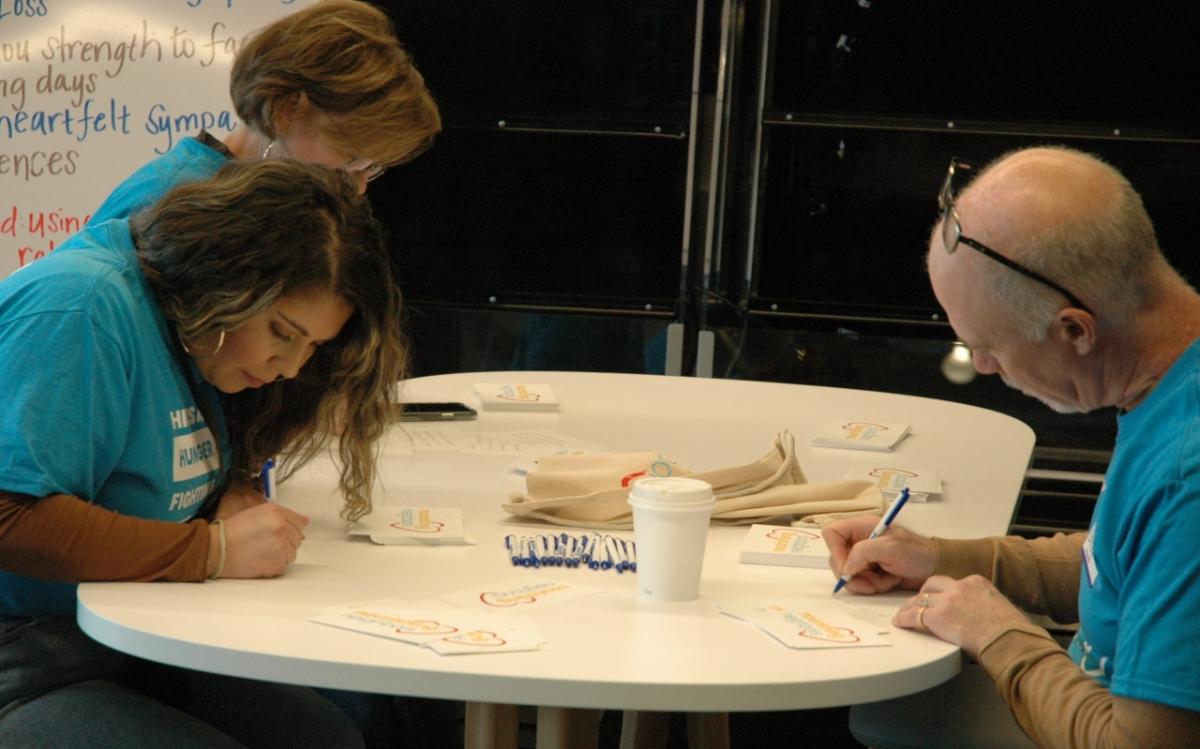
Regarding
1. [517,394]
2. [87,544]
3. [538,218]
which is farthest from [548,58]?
[87,544]

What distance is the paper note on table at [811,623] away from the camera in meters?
1.35

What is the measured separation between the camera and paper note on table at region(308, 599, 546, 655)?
4.20 ft

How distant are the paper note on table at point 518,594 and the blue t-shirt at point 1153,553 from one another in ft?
1.71

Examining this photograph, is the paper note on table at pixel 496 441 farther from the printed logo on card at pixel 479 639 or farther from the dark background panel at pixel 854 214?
the dark background panel at pixel 854 214

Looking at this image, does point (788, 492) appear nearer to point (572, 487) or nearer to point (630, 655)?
point (572, 487)

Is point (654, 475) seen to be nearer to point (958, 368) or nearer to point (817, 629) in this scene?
point (817, 629)

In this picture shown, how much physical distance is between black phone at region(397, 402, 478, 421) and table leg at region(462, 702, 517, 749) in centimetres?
101

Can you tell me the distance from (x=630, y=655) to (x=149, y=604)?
48 centimetres

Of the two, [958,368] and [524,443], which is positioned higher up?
[524,443]

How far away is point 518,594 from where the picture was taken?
1.46 meters

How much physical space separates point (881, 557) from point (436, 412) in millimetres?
1094

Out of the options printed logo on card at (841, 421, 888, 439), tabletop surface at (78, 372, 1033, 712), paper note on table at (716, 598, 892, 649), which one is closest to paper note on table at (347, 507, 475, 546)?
tabletop surface at (78, 372, 1033, 712)

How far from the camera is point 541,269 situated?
13.5 feet

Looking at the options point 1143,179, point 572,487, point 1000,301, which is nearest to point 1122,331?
point 1000,301
